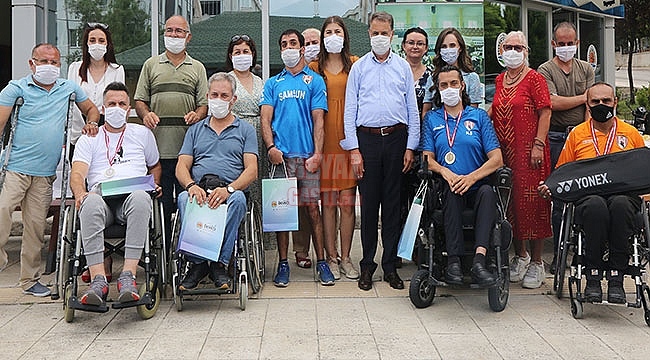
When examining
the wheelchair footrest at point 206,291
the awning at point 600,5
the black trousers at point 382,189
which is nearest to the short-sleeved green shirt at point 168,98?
the wheelchair footrest at point 206,291

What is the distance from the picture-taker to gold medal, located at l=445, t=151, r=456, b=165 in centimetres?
467

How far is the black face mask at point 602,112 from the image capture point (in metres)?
4.52

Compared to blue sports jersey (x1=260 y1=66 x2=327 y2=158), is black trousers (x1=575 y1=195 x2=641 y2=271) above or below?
below

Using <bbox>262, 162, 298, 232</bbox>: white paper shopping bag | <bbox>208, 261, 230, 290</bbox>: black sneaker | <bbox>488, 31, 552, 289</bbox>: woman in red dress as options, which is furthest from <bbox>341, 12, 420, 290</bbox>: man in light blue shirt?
<bbox>208, 261, 230, 290</bbox>: black sneaker

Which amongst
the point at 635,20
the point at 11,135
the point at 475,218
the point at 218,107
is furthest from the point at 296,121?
the point at 635,20

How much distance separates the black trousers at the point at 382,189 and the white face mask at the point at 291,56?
0.71 metres

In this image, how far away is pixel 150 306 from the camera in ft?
14.2

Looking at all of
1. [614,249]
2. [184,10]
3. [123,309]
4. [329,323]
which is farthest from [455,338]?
[184,10]

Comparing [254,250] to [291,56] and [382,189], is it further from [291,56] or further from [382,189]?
[291,56]

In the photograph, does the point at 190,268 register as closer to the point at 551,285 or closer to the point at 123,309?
the point at 123,309

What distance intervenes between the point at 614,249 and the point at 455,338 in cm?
117

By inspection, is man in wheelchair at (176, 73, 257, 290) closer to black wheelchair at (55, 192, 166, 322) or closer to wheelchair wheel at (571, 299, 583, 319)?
black wheelchair at (55, 192, 166, 322)

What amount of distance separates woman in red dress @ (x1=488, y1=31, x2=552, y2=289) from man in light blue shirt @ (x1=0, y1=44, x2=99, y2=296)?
9.94ft

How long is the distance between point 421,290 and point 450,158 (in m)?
0.92
